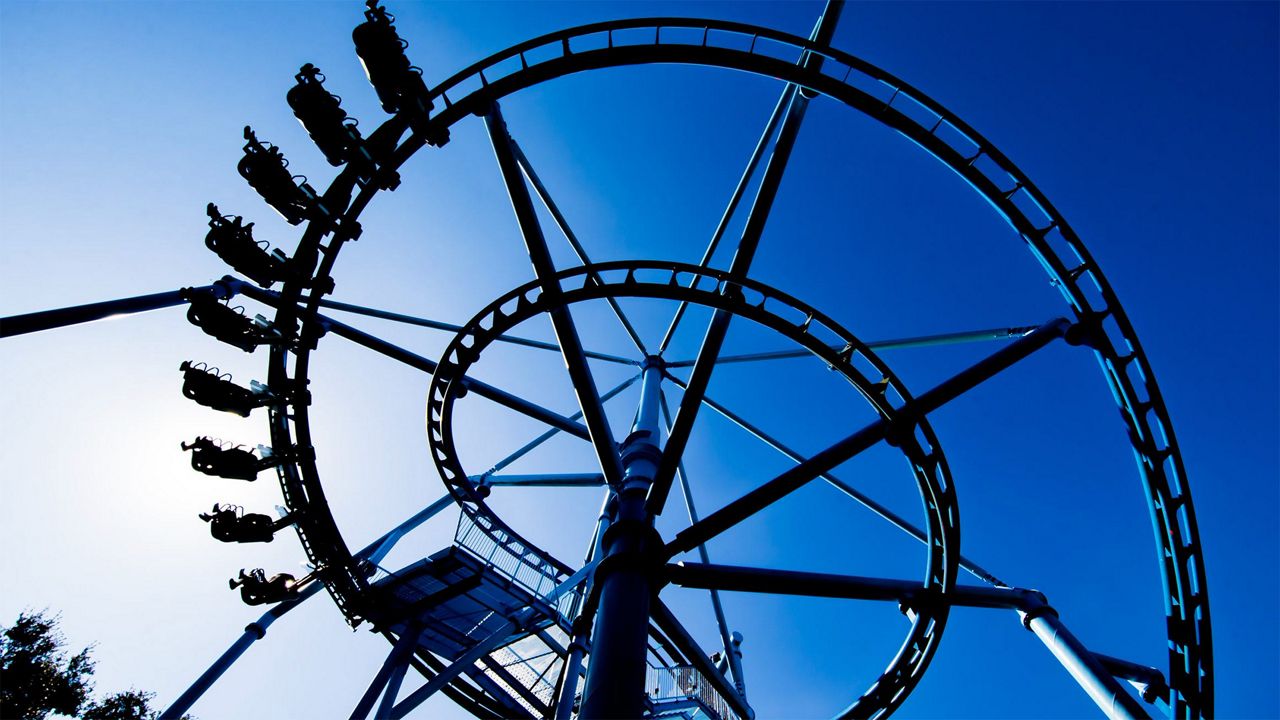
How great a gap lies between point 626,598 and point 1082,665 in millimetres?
6859

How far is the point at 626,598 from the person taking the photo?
804cm

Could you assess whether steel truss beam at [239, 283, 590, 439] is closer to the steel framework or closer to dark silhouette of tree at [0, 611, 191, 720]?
the steel framework

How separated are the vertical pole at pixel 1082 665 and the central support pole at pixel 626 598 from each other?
6.34m

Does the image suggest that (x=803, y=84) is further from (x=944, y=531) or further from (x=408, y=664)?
(x=408, y=664)

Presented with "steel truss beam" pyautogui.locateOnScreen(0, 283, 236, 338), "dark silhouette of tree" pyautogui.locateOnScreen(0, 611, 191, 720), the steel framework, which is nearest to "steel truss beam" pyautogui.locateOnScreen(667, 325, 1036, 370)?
the steel framework

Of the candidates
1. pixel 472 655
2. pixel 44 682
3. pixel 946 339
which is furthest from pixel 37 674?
pixel 946 339

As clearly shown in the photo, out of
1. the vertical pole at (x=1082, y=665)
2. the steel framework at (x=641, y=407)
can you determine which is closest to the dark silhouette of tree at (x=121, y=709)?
the steel framework at (x=641, y=407)

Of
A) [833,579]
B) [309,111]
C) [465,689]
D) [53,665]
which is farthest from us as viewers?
[53,665]

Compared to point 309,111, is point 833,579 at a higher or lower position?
lower

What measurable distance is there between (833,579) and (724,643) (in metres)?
7.16

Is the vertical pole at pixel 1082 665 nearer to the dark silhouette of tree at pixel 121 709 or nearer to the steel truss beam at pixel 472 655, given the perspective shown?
the steel truss beam at pixel 472 655

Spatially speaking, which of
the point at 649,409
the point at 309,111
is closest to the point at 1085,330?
the point at 649,409

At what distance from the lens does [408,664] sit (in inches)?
532

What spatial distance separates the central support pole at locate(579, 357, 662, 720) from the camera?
6.76 meters
